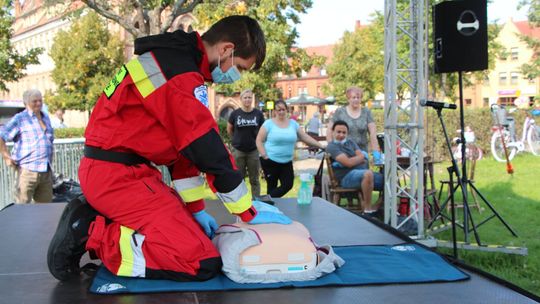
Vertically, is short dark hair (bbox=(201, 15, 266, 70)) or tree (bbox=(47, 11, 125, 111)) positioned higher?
tree (bbox=(47, 11, 125, 111))

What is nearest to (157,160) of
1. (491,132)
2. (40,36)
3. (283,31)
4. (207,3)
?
(207,3)

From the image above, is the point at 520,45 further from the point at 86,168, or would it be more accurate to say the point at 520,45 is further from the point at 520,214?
the point at 86,168

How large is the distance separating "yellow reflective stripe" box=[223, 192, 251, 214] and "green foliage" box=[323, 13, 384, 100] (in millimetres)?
30600

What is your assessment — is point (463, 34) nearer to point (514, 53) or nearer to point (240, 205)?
point (240, 205)

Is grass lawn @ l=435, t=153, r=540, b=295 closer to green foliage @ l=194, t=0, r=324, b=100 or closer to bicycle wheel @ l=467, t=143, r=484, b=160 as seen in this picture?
bicycle wheel @ l=467, t=143, r=484, b=160

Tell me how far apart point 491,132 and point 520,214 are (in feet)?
31.9

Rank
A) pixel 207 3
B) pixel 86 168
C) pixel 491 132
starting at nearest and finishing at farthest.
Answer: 1. pixel 86 168
2. pixel 207 3
3. pixel 491 132

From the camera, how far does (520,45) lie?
54719 millimetres

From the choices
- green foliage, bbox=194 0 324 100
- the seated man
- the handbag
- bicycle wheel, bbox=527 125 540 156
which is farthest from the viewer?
bicycle wheel, bbox=527 125 540 156

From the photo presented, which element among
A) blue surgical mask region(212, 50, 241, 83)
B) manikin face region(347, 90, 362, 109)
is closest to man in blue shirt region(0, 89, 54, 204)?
manikin face region(347, 90, 362, 109)

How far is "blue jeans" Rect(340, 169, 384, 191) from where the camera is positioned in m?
6.10

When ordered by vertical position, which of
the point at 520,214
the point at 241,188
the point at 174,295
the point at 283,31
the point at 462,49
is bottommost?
the point at 520,214

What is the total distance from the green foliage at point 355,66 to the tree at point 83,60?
15.0 meters

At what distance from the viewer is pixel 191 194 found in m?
2.69
